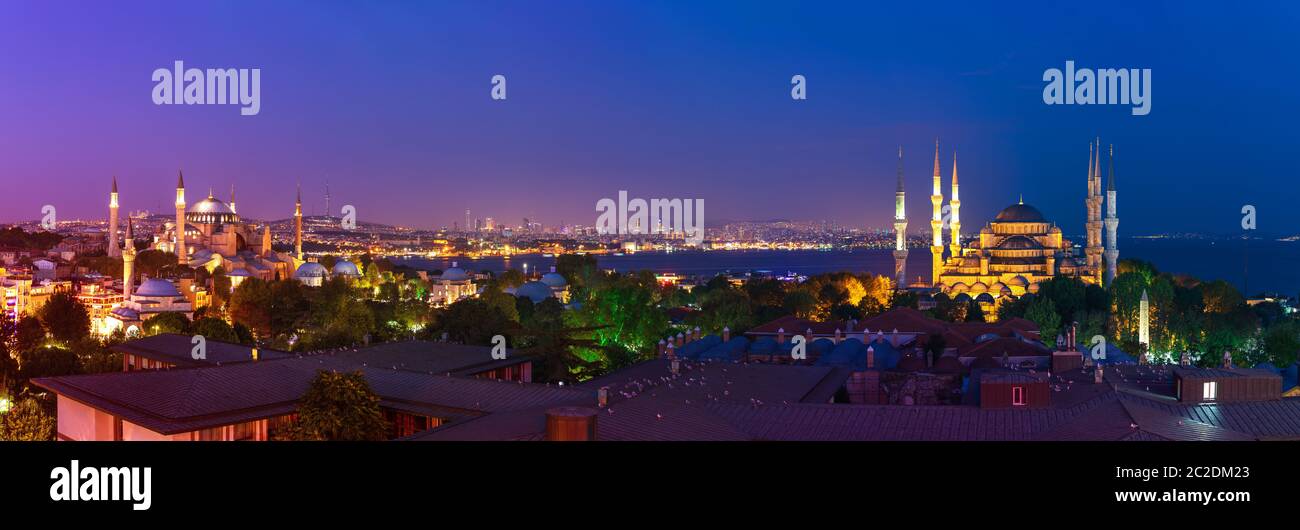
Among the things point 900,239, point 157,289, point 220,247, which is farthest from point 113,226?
point 900,239

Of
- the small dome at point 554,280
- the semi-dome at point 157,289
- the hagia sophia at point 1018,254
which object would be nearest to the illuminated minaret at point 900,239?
the hagia sophia at point 1018,254

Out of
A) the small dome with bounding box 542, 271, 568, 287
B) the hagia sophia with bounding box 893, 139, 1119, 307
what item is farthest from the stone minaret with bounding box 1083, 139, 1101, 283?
Result: the small dome with bounding box 542, 271, 568, 287

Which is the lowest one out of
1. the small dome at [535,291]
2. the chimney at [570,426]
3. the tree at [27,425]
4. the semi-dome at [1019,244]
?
the tree at [27,425]

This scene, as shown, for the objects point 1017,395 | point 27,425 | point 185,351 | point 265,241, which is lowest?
point 27,425

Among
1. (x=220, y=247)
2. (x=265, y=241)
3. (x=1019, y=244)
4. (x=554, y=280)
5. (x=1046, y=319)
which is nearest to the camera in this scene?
(x=1046, y=319)

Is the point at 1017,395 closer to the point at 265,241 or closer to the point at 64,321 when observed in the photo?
the point at 64,321

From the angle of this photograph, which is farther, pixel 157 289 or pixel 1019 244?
pixel 1019 244

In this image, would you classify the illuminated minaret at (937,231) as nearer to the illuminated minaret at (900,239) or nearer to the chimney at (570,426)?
the illuminated minaret at (900,239)
